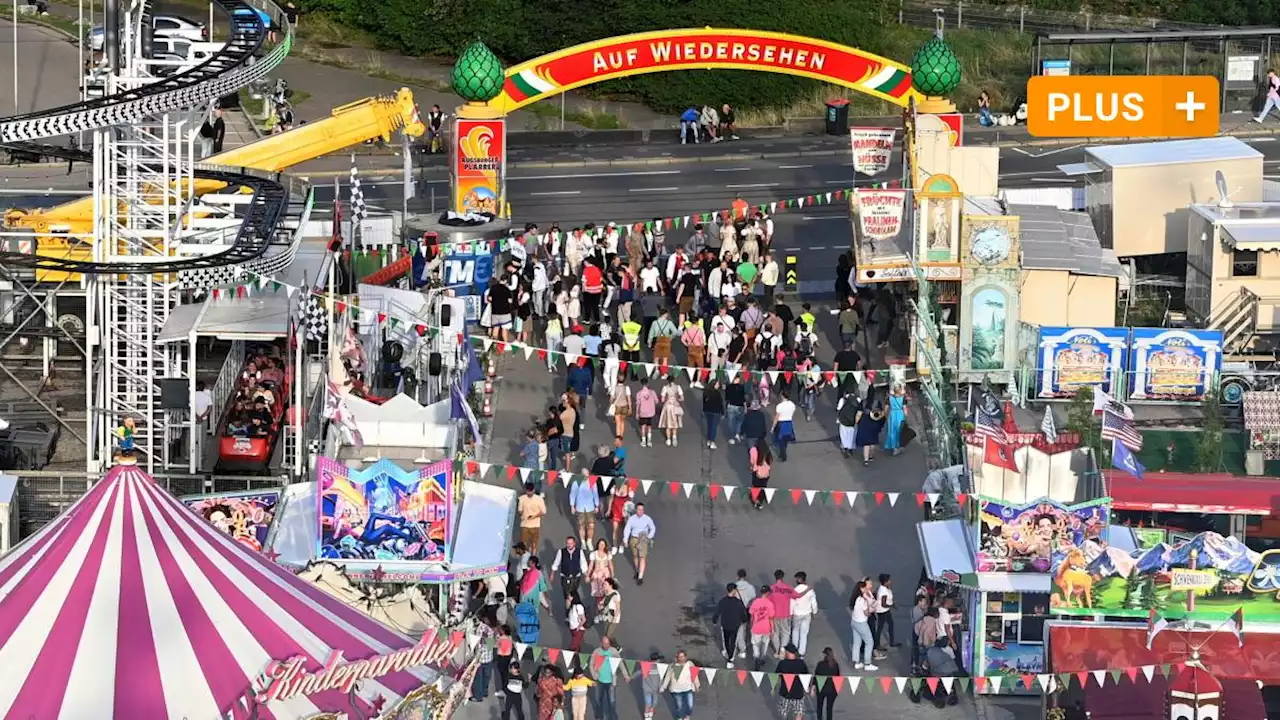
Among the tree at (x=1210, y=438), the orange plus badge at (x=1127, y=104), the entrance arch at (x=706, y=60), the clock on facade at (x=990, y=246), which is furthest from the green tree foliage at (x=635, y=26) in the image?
the tree at (x=1210, y=438)

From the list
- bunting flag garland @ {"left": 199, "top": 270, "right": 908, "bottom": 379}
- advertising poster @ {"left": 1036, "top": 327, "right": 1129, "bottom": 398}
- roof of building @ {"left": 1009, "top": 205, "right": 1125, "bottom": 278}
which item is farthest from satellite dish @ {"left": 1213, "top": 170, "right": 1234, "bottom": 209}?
bunting flag garland @ {"left": 199, "top": 270, "right": 908, "bottom": 379}

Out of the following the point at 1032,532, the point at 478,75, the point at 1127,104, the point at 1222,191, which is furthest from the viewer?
the point at 1127,104

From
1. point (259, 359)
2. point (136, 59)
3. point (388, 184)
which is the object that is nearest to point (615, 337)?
point (259, 359)

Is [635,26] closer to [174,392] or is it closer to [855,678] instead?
[174,392]

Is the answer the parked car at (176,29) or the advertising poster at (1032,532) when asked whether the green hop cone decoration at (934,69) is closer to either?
the parked car at (176,29)

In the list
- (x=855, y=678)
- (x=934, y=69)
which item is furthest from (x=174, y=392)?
(x=934, y=69)

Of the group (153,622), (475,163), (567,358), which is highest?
(475,163)
